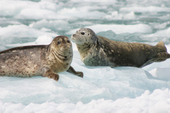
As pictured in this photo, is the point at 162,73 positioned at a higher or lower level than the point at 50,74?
lower

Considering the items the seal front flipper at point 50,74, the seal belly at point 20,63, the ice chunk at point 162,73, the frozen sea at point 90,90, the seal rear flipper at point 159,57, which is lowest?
the ice chunk at point 162,73

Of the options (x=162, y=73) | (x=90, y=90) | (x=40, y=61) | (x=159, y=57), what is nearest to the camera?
(x=90, y=90)

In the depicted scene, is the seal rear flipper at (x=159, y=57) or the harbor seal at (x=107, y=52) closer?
the harbor seal at (x=107, y=52)

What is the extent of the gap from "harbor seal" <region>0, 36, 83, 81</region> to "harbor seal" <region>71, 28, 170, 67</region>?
112 cm

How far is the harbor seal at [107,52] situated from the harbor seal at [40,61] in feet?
3.69

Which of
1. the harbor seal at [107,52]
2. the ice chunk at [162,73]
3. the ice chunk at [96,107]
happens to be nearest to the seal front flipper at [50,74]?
the ice chunk at [96,107]

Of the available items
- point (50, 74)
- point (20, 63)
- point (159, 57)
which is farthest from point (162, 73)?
point (20, 63)

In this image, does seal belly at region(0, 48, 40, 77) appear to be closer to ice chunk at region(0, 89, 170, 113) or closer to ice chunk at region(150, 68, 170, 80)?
ice chunk at region(0, 89, 170, 113)

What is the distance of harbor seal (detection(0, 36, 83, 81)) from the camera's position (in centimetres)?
352

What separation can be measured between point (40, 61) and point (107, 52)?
1.87 metres

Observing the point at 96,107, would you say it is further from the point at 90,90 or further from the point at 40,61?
the point at 40,61

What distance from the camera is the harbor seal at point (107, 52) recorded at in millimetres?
4965

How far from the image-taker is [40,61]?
142 inches

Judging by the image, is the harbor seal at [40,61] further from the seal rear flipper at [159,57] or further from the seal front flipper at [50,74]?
the seal rear flipper at [159,57]
